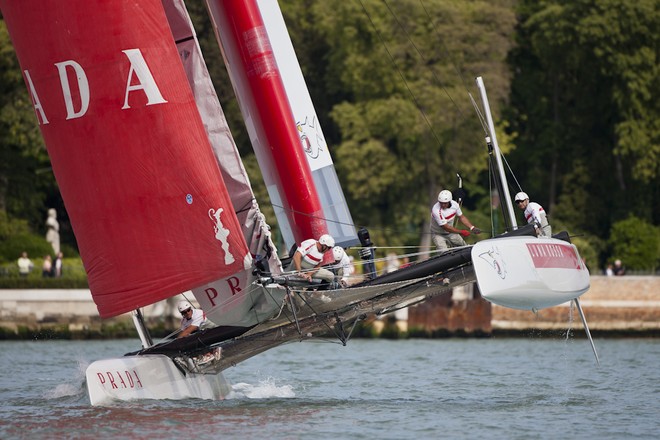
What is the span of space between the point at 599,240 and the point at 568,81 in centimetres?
577

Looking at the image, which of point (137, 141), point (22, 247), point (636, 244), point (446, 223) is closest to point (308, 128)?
point (446, 223)

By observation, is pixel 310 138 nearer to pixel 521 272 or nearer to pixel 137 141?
pixel 137 141

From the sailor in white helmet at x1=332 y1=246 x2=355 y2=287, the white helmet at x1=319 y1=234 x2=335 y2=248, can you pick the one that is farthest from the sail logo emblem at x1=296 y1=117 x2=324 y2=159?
the white helmet at x1=319 y1=234 x2=335 y2=248

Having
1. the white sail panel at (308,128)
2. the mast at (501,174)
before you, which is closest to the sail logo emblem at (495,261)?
the mast at (501,174)

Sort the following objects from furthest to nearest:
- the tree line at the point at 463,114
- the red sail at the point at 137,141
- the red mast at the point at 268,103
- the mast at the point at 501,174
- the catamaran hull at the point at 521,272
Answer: the tree line at the point at 463,114 < the red mast at the point at 268,103 < the mast at the point at 501,174 < the red sail at the point at 137,141 < the catamaran hull at the point at 521,272

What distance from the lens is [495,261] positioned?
16141mm

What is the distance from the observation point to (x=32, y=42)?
55.1 feet

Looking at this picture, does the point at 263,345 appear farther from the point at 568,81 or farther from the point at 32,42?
the point at 568,81

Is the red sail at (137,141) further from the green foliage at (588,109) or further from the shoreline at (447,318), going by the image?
the green foliage at (588,109)

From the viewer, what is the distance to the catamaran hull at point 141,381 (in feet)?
57.1

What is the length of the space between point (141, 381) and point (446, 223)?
3.74 m

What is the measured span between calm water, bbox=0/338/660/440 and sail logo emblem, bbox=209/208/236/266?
161 centimetres

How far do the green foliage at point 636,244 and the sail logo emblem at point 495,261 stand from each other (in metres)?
24.3

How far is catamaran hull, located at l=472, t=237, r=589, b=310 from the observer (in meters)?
16.1
